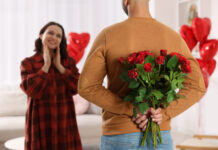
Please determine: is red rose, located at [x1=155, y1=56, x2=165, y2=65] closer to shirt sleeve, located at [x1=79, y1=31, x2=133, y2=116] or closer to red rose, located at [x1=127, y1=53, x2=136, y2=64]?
red rose, located at [x1=127, y1=53, x2=136, y2=64]

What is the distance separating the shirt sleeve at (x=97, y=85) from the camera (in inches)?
56.8

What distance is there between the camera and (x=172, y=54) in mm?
1414

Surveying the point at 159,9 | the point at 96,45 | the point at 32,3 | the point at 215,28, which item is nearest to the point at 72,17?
the point at 32,3

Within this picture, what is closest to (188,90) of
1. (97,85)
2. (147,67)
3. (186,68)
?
(186,68)

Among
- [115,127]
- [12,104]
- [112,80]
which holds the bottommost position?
[12,104]

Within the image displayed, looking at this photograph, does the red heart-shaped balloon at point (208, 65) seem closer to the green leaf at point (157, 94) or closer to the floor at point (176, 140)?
the floor at point (176, 140)

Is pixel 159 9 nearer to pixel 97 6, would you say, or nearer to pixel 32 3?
pixel 97 6

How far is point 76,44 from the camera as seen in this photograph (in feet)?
15.6

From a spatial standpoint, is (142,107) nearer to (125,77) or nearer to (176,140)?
(125,77)

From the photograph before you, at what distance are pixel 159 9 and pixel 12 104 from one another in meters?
2.51

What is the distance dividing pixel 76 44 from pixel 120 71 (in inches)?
131

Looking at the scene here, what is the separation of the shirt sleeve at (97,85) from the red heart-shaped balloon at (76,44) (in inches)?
129

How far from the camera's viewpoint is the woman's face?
2836 mm

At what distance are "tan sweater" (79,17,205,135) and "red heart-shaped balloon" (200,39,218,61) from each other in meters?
2.28
